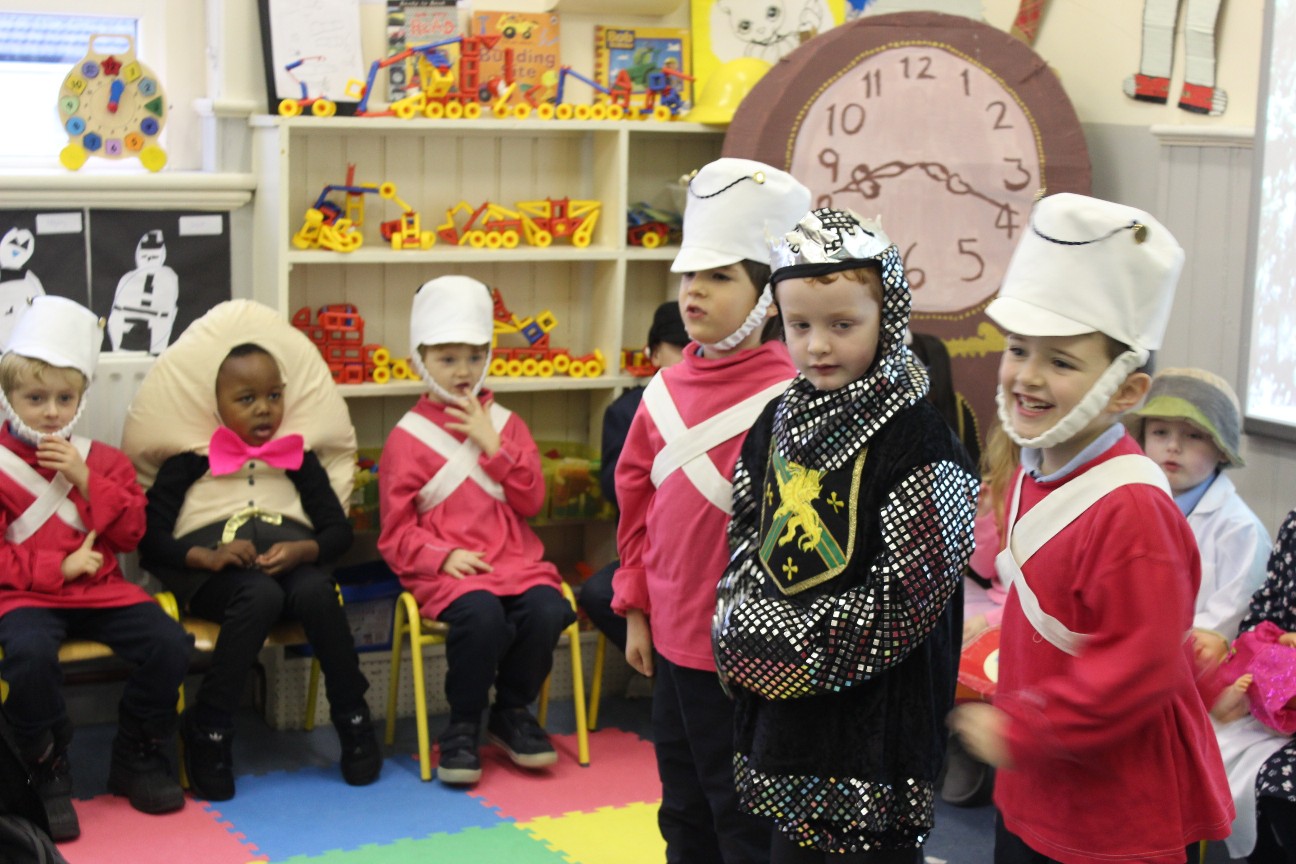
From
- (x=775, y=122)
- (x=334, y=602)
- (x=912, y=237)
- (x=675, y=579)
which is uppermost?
(x=775, y=122)

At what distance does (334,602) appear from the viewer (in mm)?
3379

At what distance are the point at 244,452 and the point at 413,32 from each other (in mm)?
1217

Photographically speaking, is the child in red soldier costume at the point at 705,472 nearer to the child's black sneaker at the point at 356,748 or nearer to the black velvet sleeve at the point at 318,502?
the child's black sneaker at the point at 356,748

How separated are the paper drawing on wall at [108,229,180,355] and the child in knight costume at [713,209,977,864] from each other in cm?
230

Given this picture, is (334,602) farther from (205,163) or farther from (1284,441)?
(1284,441)

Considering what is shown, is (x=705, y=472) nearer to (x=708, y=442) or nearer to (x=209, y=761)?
(x=708, y=442)

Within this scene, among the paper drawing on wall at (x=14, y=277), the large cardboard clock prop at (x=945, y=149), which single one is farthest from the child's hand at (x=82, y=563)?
the large cardboard clock prop at (x=945, y=149)

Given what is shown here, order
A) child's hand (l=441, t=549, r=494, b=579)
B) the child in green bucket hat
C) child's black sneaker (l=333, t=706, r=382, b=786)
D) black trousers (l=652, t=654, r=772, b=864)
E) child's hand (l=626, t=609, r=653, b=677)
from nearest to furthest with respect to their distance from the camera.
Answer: black trousers (l=652, t=654, r=772, b=864) → child's hand (l=626, t=609, r=653, b=677) → the child in green bucket hat → child's black sneaker (l=333, t=706, r=382, b=786) → child's hand (l=441, t=549, r=494, b=579)

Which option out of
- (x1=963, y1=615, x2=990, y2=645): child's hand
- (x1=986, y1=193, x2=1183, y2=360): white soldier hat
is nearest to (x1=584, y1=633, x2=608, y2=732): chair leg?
(x1=963, y1=615, x2=990, y2=645): child's hand

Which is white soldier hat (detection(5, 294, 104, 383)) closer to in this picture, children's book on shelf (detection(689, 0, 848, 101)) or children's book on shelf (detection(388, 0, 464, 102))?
children's book on shelf (detection(388, 0, 464, 102))

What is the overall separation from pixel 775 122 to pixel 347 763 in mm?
1888

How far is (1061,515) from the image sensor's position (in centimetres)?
175

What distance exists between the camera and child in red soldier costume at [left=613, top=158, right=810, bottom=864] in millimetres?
2195

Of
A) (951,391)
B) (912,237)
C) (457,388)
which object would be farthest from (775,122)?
(457,388)
